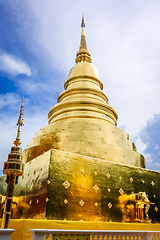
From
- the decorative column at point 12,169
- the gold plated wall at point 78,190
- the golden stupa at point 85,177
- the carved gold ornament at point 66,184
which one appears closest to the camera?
the decorative column at point 12,169

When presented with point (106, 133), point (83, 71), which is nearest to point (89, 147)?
point (106, 133)

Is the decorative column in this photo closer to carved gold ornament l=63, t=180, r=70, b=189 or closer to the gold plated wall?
the gold plated wall

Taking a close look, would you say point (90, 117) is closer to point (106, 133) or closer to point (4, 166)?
point (106, 133)

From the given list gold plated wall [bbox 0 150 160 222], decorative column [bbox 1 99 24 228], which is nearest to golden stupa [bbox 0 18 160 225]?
gold plated wall [bbox 0 150 160 222]

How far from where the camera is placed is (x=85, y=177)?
7.25 m

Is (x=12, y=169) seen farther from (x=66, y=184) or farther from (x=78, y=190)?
(x=78, y=190)

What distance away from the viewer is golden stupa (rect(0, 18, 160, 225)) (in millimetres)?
6613

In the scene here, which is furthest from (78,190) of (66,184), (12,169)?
(12,169)

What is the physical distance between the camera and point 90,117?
34.9ft

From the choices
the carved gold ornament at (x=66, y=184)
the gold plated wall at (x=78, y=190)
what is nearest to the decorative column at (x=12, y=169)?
the gold plated wall at (x=78, y=190)

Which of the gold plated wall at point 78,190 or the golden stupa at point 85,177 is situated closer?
the gold plated wall at point 78,190

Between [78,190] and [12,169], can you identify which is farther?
[78,190]

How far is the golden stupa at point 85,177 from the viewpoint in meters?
6.61

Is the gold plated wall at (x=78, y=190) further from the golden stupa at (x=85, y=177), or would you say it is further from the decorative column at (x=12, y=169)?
the decorative column at (x=12, y=169)
